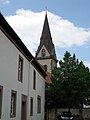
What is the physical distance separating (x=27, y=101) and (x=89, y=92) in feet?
67.7

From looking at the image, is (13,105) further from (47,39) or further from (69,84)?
(47,39)

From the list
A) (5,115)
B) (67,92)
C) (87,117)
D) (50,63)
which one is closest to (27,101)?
(5,115)

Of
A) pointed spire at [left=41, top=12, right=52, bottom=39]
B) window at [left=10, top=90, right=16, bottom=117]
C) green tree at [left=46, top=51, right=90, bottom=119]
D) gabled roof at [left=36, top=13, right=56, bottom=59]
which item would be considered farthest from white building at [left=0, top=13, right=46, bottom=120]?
pointed spire at [left=41, top=12, right=52, bottom=39]

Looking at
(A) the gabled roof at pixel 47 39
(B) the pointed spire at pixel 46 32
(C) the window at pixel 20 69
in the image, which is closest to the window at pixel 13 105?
(C) the window at pixel 20 69

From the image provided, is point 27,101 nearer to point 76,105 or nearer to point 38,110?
point 38,110

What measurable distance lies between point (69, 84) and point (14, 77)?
22.9 meters

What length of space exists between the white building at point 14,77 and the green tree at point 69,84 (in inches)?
582

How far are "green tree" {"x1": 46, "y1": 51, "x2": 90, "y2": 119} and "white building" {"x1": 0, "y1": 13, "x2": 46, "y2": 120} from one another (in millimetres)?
14792

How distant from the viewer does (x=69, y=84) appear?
41.6 metres

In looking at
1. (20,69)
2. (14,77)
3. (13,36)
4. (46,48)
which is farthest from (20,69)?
(46,48)

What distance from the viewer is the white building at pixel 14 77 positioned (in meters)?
16.7

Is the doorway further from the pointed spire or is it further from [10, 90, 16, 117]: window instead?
the pointed spire

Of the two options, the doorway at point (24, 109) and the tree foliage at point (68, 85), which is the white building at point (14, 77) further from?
the tree foliage at point (68, 85)

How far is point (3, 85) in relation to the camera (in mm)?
16781
